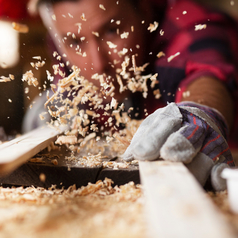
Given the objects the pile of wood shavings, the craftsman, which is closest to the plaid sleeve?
the craftsman

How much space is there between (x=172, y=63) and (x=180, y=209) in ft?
6.56

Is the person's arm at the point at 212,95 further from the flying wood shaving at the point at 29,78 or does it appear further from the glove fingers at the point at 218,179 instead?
the flying wood shaving at the point at 29,78

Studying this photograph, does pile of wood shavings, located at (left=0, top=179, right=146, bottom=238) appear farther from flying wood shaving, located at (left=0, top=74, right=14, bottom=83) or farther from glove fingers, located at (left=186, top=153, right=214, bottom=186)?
flying wood shaving, located at (left=0, top=74, right=14, bottom=83)

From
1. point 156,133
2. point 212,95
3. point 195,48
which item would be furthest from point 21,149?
point 195,48

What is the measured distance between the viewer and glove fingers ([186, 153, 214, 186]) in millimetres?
866

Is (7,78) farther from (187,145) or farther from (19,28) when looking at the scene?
(187,145)

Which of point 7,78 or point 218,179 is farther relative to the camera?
point 7,78

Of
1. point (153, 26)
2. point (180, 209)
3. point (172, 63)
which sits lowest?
point (180, 209)

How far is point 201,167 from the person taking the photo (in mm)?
876

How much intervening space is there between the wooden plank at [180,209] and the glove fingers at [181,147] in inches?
3.3


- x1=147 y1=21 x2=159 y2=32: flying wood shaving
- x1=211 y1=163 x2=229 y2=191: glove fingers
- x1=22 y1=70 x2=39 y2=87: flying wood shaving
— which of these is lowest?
x1=211 y1=163 x2=229 y2=191: glove fingers

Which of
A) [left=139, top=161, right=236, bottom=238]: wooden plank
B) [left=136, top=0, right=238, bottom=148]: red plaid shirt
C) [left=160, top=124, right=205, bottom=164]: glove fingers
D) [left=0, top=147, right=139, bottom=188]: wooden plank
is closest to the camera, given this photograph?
[left=139, top=161, right=236, bottom=238]: wooden plank

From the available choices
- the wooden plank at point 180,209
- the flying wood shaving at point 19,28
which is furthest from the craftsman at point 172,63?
the flying wood shaving at point 19,28

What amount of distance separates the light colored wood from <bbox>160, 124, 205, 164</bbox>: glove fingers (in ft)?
1.81
